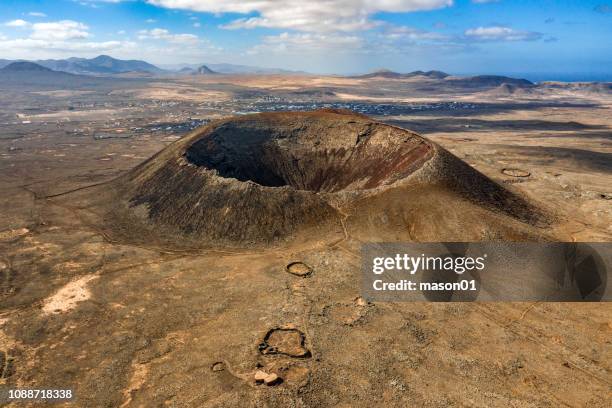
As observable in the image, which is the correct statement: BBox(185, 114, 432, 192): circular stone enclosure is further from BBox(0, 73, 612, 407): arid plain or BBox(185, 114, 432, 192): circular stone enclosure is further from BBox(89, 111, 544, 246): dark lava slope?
BBox(0, 73, 612, 407): arid plain

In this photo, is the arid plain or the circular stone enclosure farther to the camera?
the circular stone enclosure

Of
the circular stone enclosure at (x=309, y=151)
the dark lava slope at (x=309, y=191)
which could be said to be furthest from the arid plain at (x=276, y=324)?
the circular stone enclosure at (x=309, y=151)

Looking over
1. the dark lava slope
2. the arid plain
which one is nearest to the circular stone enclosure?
the dark lava slope

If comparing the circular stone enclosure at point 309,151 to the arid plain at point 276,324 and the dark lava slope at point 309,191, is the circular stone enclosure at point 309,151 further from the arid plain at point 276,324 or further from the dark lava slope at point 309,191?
the arid plain at point 276,324

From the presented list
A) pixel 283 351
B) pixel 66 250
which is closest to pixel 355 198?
pixel 283 351

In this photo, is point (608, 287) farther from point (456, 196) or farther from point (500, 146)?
point (500, 146)

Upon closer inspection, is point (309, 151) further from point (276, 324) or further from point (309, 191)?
point (276, 324)
